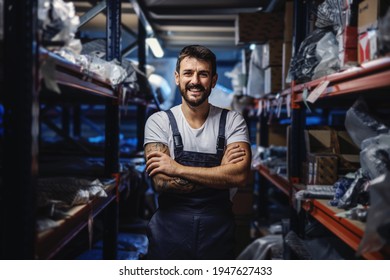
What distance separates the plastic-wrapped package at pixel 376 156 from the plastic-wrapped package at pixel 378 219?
0.34 metres

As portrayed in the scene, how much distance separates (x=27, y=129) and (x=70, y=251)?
6.43 ft

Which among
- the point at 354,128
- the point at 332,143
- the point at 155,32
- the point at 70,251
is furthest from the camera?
the point at 155,32

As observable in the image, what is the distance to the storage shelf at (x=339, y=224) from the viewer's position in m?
1.51

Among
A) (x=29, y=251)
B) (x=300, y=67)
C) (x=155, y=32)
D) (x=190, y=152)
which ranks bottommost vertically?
(x=29, y=251)

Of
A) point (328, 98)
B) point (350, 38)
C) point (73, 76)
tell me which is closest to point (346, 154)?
point (328, 98)

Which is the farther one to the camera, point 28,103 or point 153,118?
point 153,118

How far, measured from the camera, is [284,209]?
5.07m

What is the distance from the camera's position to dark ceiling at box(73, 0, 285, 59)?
3.81m

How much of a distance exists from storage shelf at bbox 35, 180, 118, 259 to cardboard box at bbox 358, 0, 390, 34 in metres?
1.48

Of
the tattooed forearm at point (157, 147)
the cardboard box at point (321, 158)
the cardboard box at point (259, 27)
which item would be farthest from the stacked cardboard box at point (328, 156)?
the cardboard box at point (259, 27)
